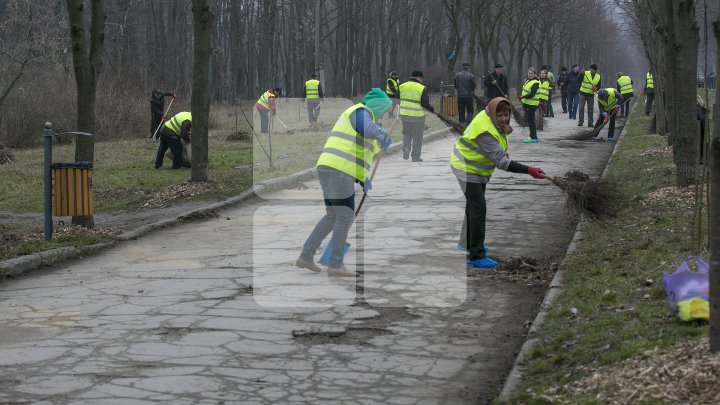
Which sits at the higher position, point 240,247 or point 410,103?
point 410,103

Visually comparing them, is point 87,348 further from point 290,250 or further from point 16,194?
point 16,194

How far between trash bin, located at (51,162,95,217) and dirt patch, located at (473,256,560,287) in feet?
15.7

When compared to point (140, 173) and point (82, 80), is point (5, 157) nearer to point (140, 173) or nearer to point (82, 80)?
point (140, 173)

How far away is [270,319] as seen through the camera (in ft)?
24.8

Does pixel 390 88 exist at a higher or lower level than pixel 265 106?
higher

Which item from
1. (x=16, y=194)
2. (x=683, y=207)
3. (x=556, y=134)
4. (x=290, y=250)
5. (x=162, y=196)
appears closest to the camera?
(x=290, y=250)

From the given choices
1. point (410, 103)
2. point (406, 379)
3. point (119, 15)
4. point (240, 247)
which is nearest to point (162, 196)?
point (240, 247)

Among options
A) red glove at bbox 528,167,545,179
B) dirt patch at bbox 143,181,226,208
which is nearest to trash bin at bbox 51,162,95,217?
dirt patch at bbox 143,181,226,208

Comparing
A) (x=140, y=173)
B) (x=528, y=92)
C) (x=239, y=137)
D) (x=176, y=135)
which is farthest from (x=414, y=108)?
(x=239, y=137)

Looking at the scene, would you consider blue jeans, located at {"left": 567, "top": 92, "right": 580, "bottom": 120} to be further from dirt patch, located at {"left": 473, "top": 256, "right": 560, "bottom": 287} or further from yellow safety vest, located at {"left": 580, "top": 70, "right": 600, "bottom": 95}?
dirt patch, located at {"left": 473, "top": 256, "right": 560, "bottom": 287}

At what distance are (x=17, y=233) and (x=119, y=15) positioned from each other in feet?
125

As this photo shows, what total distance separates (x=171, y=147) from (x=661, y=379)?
15.3 meters

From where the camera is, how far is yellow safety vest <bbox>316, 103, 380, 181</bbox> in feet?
29.4

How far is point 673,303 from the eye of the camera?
20.6 ft
